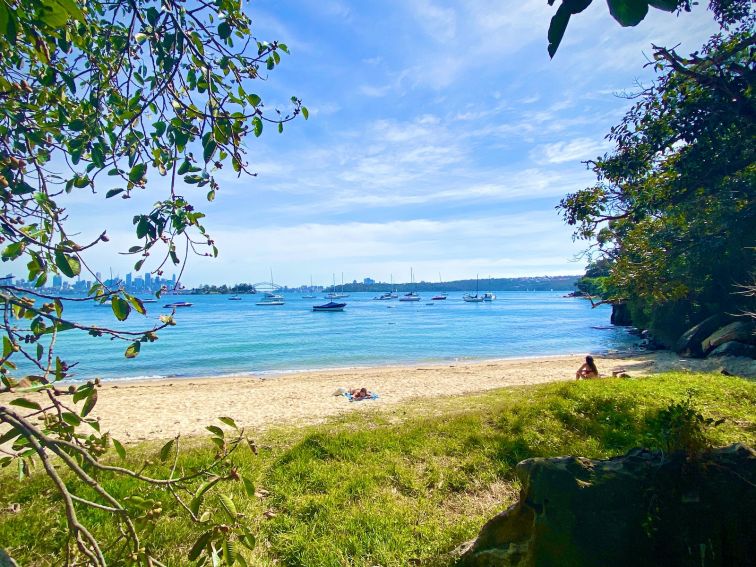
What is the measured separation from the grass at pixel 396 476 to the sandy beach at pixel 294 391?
380 centimetres

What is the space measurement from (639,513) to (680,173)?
743 centimetres

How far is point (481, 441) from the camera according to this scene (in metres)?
6.32

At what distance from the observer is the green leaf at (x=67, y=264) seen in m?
1.39

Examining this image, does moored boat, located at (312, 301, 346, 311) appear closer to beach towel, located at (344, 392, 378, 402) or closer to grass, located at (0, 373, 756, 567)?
beach towel, located at (344, 392, 378, 402)

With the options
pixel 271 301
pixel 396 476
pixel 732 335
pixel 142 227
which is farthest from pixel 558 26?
pixel 271 301

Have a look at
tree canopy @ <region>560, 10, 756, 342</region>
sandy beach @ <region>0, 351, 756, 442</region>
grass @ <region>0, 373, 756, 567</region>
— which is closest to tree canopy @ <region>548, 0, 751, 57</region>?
grass @ <region>0, 373, 756, 567</region>

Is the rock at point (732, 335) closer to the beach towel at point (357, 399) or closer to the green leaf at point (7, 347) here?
the beach towel at point (357, 399)

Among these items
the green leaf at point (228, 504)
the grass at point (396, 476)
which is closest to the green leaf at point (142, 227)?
the green leaf at point (228, 504)

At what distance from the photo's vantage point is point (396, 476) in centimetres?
527

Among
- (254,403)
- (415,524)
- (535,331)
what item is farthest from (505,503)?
(535,331)

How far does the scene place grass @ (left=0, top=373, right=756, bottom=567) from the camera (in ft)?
12.4

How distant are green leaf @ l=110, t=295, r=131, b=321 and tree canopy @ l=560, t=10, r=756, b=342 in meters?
7.73

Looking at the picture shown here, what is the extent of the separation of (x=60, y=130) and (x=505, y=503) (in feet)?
17.3

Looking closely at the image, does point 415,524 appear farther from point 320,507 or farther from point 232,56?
point 232,56
